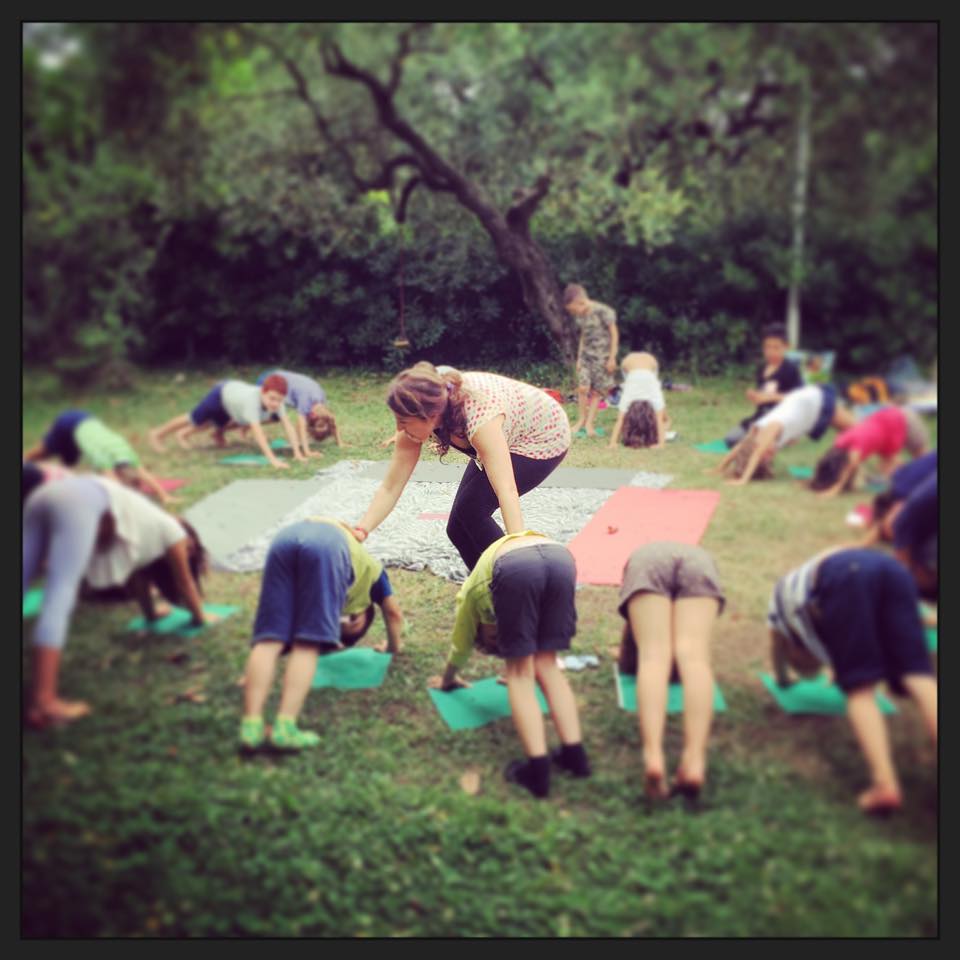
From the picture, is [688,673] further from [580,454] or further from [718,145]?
[718,145]

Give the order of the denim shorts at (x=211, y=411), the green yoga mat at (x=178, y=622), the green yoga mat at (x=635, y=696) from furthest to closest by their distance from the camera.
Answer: the denim shorts at (x=211, y=411) → the green yoga mat at (x=178, y=622) → the green yoga mat at (x=635, y=696)

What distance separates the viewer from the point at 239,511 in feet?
11.9

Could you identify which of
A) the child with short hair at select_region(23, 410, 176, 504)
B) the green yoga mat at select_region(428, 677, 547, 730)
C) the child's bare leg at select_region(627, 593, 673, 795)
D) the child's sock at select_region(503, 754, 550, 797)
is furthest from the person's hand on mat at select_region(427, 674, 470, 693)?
the child with short hair at select_region(23, 410, 176, 504)

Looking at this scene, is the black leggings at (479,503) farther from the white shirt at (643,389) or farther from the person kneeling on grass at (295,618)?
the person kneeling on grass at (295,618)

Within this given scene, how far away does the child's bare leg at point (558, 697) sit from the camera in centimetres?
355

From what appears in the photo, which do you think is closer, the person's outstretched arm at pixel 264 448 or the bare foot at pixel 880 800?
the bare foot at pixel 880 800

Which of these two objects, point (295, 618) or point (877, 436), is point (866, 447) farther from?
point (295, 618)

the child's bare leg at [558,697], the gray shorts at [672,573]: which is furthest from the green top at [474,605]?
the gray shorts at [672,573]

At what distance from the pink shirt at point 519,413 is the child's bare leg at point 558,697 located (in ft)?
2.44

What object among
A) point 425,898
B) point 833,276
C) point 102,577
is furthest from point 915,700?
point 102,577

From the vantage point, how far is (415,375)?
3510 mm

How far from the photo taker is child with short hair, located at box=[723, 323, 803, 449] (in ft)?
11.0

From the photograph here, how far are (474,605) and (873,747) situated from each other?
4.65 feet

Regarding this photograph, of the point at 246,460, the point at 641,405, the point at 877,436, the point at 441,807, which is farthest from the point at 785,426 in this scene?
the point at 246,460
